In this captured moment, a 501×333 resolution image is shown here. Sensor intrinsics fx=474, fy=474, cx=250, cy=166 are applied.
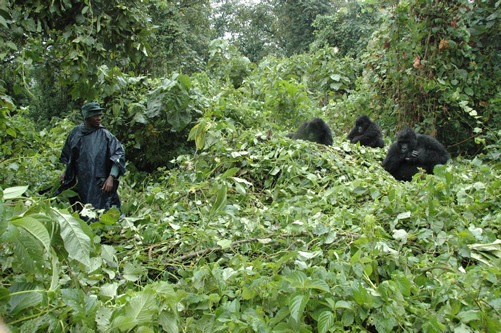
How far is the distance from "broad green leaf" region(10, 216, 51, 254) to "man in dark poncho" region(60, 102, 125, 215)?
2.85 metres

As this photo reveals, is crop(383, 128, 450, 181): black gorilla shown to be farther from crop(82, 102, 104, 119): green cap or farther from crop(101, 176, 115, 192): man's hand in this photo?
crop(82, 102, 104, 119): green cap

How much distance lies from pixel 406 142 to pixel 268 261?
324 cm

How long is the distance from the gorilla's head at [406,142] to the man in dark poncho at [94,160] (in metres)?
3.17

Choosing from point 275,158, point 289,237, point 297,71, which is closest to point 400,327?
point 289,237

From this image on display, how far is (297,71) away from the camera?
10266 millimetres

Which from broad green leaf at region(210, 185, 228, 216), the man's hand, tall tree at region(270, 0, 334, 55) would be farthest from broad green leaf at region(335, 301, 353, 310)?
tall tree at region(270, 0, 334, 55)

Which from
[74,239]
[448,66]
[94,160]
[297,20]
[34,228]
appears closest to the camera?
[34,228]

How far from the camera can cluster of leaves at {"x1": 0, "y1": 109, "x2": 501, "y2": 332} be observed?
6.25 feet

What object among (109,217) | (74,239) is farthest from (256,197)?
(74,239)

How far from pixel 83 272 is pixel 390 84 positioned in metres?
6.57

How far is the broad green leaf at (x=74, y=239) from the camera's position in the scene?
6.08 ft

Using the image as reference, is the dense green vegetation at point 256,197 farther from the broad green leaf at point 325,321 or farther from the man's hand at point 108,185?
the man's hand at point 108,185

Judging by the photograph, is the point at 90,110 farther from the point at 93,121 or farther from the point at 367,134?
the point at 367,134

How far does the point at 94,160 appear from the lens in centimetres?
461
